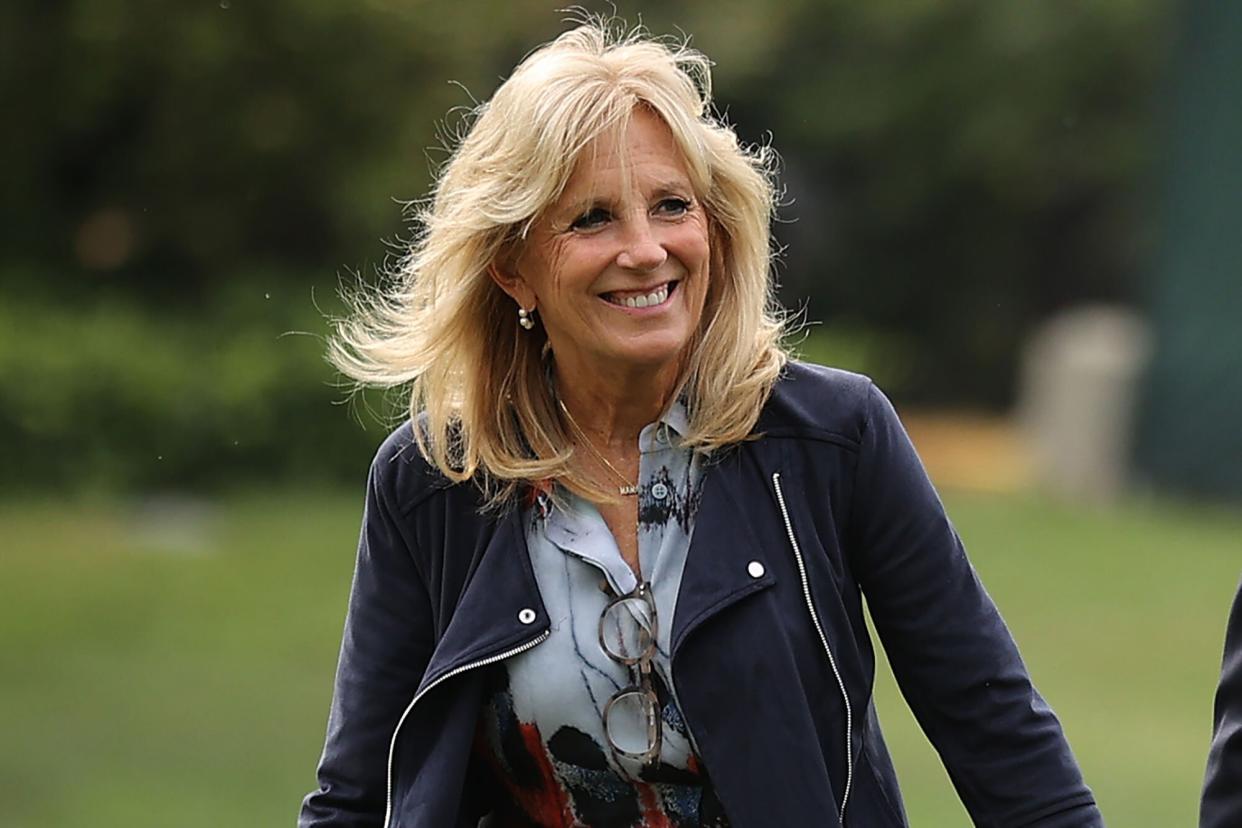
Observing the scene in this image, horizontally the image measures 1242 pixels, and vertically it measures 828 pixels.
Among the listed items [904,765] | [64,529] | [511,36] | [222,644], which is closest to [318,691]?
[222,644]

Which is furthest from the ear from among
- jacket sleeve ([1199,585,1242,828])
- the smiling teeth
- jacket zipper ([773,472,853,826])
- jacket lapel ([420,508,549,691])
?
jacket sleeve ([1199,585,1242,828])

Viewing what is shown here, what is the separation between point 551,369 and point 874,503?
635mm

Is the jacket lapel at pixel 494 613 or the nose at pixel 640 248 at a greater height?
the nose at pixel 640 248

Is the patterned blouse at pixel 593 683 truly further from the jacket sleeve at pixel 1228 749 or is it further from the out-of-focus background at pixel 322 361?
the out-of-focus background at pixel 322 361

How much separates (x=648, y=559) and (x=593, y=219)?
51 cm

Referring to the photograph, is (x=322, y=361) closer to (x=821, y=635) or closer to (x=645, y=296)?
(x=645, y=296)

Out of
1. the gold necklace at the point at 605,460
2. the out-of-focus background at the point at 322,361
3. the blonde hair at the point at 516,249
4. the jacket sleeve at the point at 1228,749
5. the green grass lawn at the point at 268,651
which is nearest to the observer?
the jacket sleeve at the point at 1228,749

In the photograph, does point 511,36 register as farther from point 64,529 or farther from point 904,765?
point 904,765

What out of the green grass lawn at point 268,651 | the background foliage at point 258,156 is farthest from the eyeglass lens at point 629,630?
the background foliage at point 258,156

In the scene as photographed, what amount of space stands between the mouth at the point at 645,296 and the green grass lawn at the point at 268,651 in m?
4.95

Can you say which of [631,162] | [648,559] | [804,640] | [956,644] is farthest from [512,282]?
[956,644]

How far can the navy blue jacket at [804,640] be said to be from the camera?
3340mm

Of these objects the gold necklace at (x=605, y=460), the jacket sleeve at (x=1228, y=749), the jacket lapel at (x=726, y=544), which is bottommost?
the jacket sleeve at (x=1228, y=749)

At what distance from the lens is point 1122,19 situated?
27.7 meters
